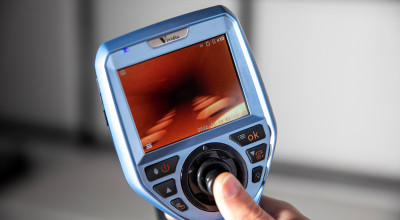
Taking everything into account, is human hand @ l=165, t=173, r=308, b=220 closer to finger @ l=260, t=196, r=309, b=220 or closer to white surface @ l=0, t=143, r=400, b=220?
finger @ l=260, t=196, r=309, b=220

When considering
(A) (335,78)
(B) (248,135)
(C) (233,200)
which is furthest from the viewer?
(A) (335,78)

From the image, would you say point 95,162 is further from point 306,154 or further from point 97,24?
point 306,154

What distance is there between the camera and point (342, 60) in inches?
75.1

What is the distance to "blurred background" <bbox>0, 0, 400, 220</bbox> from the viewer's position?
1874 mm

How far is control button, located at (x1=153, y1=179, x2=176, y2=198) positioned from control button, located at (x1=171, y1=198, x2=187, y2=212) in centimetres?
1

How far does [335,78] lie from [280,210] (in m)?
1.15

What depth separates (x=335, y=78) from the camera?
6.33 feet

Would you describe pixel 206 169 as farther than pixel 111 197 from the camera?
Answer: No

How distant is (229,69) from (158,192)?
240 millimetres

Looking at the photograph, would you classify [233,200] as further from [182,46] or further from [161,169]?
[182,46]

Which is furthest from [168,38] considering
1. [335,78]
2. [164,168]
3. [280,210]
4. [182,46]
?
[335,78]

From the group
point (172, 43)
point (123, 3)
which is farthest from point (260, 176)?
point (123, 3)

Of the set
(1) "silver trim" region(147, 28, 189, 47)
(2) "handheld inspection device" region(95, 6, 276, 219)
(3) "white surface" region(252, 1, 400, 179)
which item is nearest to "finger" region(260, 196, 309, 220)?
(2) "handheld inspection device" region(95, 6, 276, 219)

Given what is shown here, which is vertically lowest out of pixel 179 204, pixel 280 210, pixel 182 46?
pixel 280 210
